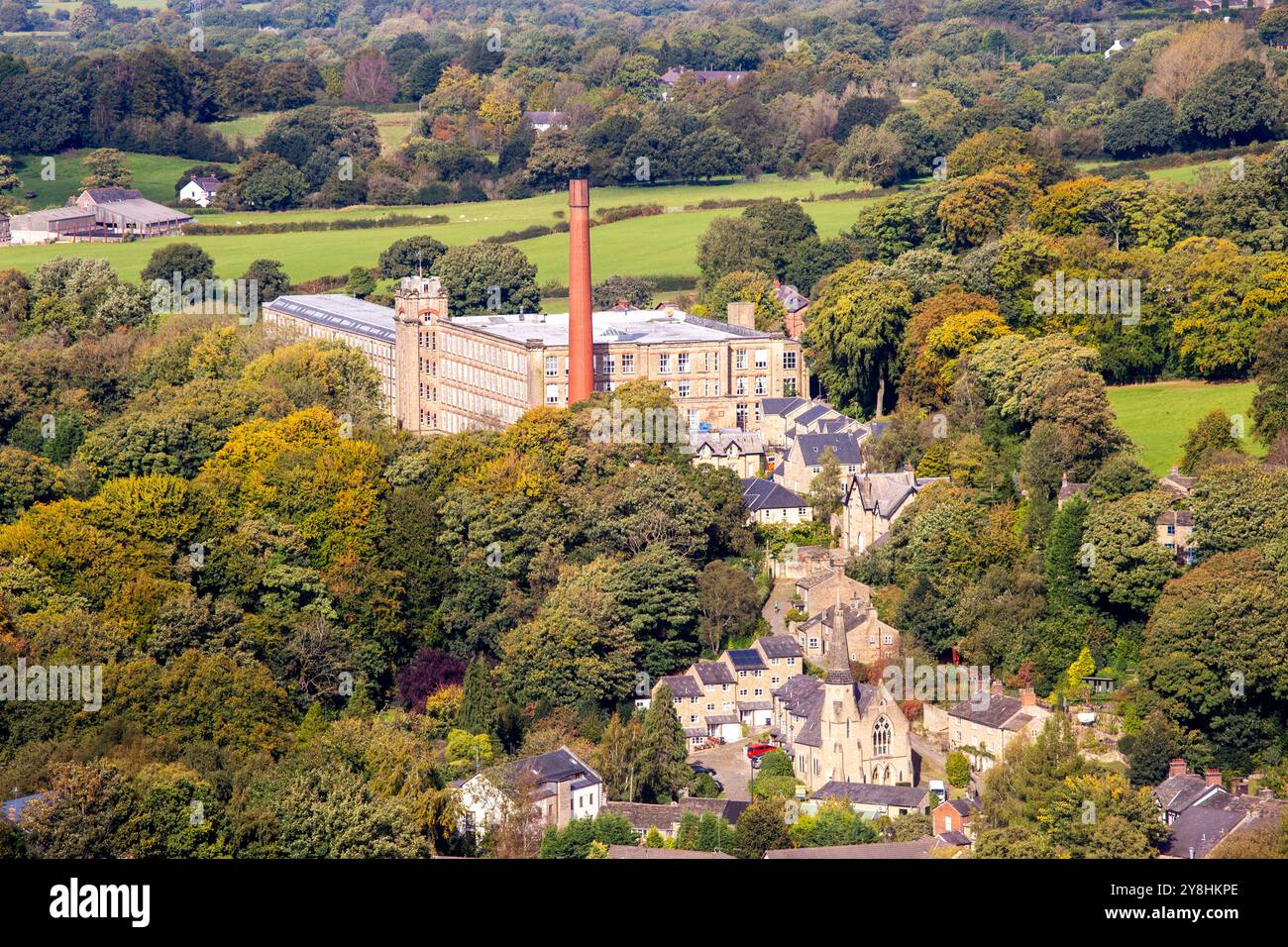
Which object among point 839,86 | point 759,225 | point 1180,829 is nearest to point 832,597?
point 1180,829

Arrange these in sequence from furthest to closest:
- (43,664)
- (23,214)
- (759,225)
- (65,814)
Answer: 1. (23,214)
2. (759,225)
3. (43,664)
4. (65,814)

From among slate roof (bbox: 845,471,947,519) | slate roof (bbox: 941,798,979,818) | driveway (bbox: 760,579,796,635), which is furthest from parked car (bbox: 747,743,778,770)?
slate roof (bbox: 845,471,947,519)

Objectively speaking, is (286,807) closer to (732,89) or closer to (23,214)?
(23,214)

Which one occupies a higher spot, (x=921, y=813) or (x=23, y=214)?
(x=23, y=214)

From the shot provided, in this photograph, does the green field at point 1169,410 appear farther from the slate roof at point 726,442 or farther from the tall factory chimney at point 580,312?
the tall factory chimney at point 580,312

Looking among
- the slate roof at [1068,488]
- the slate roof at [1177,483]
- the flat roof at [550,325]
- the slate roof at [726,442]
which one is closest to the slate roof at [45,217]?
the flat roof at [550,325]

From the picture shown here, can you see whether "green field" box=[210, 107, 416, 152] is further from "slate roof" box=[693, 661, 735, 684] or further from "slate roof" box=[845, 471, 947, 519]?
"slate roof" box=[693, 661, 735, 684]
